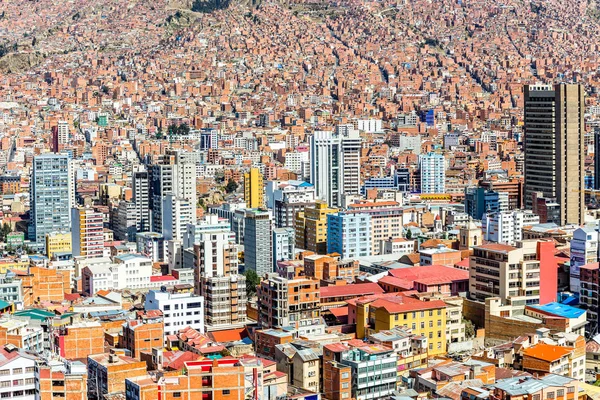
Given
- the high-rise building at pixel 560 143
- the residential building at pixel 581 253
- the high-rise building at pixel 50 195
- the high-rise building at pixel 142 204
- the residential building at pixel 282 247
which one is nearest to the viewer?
the residential building at pixel 581 253

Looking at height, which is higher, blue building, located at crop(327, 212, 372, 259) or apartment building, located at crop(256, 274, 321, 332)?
blue building, located at crop(327, 212, 372, 259)

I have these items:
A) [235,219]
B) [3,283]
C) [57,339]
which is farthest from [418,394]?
[235,219]

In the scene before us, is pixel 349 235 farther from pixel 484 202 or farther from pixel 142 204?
pixel 484 202

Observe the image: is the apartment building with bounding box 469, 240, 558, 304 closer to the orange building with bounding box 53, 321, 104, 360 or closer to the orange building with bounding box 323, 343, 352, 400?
the orange building with bounding box 323, 343, 352, 400

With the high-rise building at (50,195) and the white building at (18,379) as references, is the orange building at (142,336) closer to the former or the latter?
the white building at (18,379)

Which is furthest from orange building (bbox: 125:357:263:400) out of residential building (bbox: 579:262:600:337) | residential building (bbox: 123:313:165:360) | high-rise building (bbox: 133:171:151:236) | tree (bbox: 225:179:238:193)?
tree (bbox: 225:179:238:193)

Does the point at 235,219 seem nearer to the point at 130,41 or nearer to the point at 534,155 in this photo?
the point at 534,155

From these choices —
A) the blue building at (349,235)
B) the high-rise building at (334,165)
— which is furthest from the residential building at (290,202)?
the high-rise building at (334,165)
